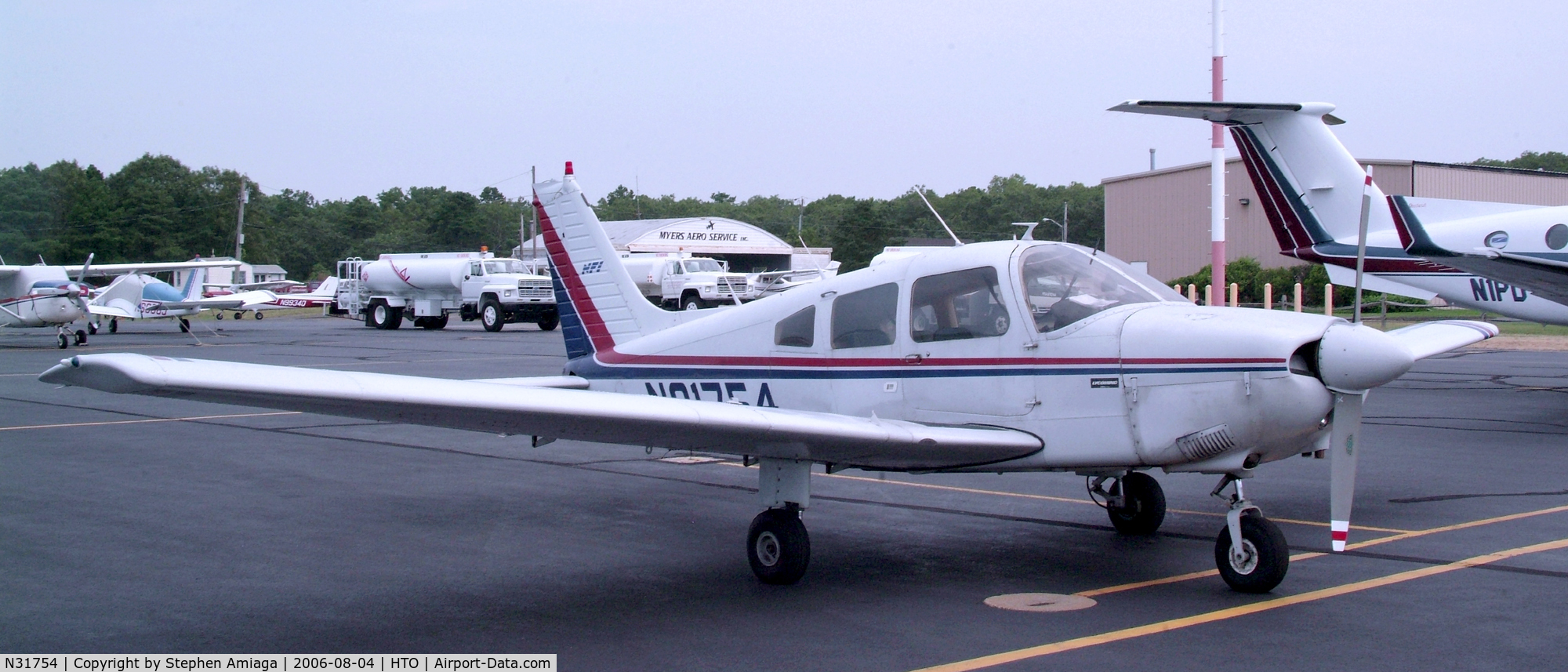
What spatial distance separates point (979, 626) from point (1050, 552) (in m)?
1.78

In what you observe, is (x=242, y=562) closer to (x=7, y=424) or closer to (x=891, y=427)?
(x=891, y=427)

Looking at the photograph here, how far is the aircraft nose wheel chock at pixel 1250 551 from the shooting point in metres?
5.55

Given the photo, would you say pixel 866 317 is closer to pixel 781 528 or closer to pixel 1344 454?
pixel 781 528

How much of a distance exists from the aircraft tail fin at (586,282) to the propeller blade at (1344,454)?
189 inches

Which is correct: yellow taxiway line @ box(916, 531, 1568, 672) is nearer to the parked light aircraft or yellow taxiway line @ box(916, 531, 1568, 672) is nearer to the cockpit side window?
the cockpit side window

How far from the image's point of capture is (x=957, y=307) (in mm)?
6320

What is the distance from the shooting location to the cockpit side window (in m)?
6.18

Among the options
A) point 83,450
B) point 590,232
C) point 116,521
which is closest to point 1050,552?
point 590,232

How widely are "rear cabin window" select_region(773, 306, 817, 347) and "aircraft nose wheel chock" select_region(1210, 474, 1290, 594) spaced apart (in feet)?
8.27

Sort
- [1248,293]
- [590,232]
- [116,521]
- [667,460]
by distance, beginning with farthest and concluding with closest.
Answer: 1. [1248,293]
2. [667,460]
3. [590,232]
4. [116,521]

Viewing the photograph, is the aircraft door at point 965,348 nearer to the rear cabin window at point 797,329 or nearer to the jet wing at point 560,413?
the jet wing at point 560,413

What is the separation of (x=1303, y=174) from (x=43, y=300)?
32.3m

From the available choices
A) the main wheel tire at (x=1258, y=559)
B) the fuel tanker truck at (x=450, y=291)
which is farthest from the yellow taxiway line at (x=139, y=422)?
the fuel tanker truck at (x=450, y=291)

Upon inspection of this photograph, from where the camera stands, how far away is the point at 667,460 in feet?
36.1
